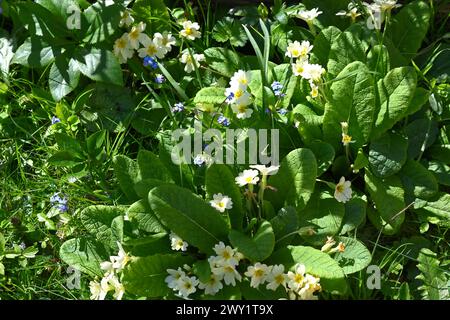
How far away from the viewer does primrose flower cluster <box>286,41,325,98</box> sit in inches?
97.7

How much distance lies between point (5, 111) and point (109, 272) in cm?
92

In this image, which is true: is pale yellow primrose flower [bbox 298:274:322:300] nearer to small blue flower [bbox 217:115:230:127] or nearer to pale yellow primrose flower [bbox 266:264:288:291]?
pale yellow primrose flower [bbox 266:264:288:291]

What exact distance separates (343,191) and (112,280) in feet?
2.64

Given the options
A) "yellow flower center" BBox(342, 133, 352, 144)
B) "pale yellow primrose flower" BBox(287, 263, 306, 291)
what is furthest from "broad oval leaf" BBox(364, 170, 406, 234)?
"pale yellow primrose flower" BBox(287, 263, 306, 291)

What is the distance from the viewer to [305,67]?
98.2 inches

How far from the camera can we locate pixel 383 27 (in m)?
2.74

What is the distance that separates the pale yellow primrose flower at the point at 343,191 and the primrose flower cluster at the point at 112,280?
711 millimetres

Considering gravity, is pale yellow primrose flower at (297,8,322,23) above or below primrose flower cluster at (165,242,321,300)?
above

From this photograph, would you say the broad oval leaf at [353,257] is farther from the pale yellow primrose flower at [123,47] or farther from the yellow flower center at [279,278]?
the pale yellow primrose flower at [123,47]

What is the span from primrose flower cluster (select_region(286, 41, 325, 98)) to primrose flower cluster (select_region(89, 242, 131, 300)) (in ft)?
2.83

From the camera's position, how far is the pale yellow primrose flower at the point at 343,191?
2.37 meters

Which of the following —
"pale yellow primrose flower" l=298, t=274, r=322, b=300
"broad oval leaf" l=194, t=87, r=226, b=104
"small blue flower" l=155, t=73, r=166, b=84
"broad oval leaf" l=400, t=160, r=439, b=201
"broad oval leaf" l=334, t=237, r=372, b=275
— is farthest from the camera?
"small blue flower" l=155, t=73, r=166, b=84

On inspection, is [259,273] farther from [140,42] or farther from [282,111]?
[140,42]

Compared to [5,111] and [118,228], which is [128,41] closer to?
[5,111]
